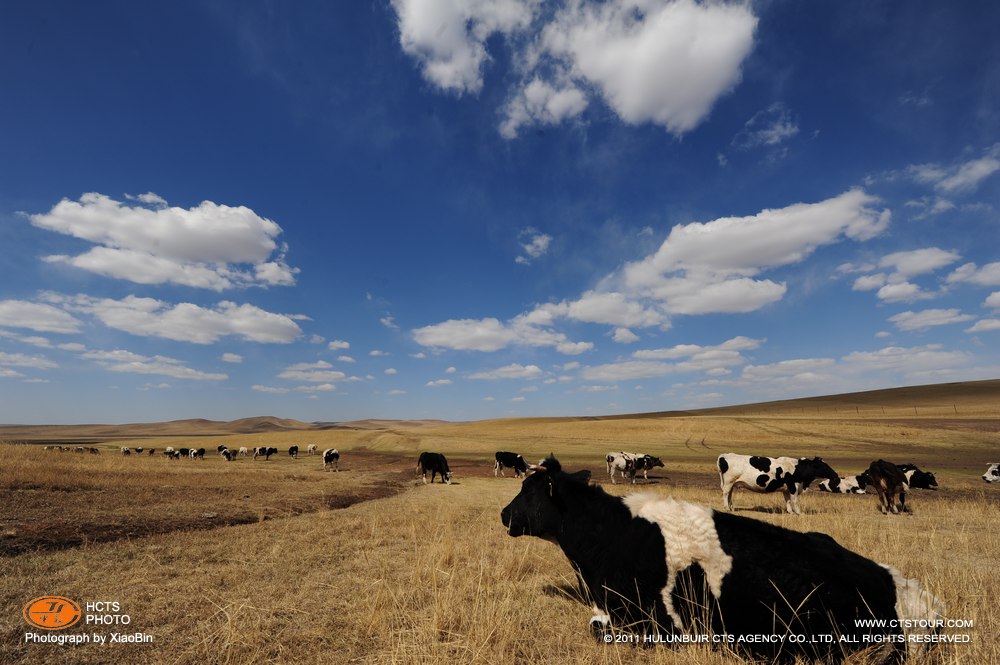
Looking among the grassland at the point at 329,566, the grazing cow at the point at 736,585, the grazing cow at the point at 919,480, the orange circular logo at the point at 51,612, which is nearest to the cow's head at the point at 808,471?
the grassland at the point at 329,566

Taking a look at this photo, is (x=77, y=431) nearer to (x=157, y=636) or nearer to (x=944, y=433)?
(x=157, y=636)

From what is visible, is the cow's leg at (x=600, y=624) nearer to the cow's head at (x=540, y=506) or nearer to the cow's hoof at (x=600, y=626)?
the cow's hoof at (x=600, y=626)

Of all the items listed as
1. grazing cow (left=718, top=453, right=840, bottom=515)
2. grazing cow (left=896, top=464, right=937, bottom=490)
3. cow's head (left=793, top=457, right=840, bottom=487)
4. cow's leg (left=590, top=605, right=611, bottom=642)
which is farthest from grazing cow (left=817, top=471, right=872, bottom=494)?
cow's leg (left=590, top=605, right=611, bottom=642)

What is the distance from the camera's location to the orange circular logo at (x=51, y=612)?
5.32 meters

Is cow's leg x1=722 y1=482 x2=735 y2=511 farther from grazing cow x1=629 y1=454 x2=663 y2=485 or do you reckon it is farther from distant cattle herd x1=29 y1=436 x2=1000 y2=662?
distant cattle herd x1=29 y1=436 x2=1000 y2=662

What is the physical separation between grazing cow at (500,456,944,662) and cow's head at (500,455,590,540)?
2.20ft

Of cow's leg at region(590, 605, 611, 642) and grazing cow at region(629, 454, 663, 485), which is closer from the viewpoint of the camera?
cow's leg at region(590, 605, 611, 642)

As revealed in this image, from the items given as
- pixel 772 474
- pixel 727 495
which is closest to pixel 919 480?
pixel 772 474

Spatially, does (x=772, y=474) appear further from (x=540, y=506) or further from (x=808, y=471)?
(x=540, y=506)

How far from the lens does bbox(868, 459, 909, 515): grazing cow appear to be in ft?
52.9

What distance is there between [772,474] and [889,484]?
13.0 ft

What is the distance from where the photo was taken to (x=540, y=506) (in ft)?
22.5

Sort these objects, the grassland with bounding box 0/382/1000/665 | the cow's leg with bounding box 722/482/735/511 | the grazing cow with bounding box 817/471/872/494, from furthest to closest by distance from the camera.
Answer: the grazing cow with bounding box 817/471/872/494 < the cow's leg with bounding box 722/482/735/511 < the grassland with bounding box 0/382/1000/665

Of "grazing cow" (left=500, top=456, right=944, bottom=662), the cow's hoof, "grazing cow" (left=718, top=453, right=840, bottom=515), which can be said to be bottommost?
"grazing cow" (left=718, top=453, right=840, bottom=515)
